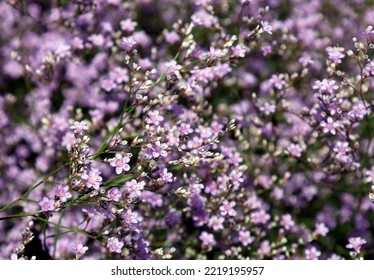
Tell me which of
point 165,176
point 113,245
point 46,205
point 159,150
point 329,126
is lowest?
point 113,245

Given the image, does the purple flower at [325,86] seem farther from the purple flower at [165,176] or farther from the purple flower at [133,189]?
the purple flower at [133,189]

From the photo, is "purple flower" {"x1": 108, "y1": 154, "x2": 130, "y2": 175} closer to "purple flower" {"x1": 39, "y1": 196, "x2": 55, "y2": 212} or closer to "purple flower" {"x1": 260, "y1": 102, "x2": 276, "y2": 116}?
"purple flower" {"x1": 39, "y1": 196, "x2": 55, "y2": 212}

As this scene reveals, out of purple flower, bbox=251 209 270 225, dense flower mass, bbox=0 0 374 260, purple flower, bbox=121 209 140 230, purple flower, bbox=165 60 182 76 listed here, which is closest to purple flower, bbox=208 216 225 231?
dense flower mass, bbox=0 0 374 260

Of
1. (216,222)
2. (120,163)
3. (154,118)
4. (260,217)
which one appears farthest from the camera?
(260,217)

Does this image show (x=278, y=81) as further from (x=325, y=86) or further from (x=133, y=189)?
(x=133, y=189)

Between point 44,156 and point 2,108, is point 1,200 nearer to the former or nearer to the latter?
point 44,156

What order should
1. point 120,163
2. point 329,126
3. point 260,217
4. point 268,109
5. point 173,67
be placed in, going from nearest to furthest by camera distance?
point 120,163, point 173,67, point 329,126, point 260,217, point 268,109

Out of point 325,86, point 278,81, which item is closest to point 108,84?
point 278,81

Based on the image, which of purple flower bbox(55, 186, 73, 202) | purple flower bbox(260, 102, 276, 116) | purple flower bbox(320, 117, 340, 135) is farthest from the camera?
purple flower bbox(260, 102, 276, 116)
